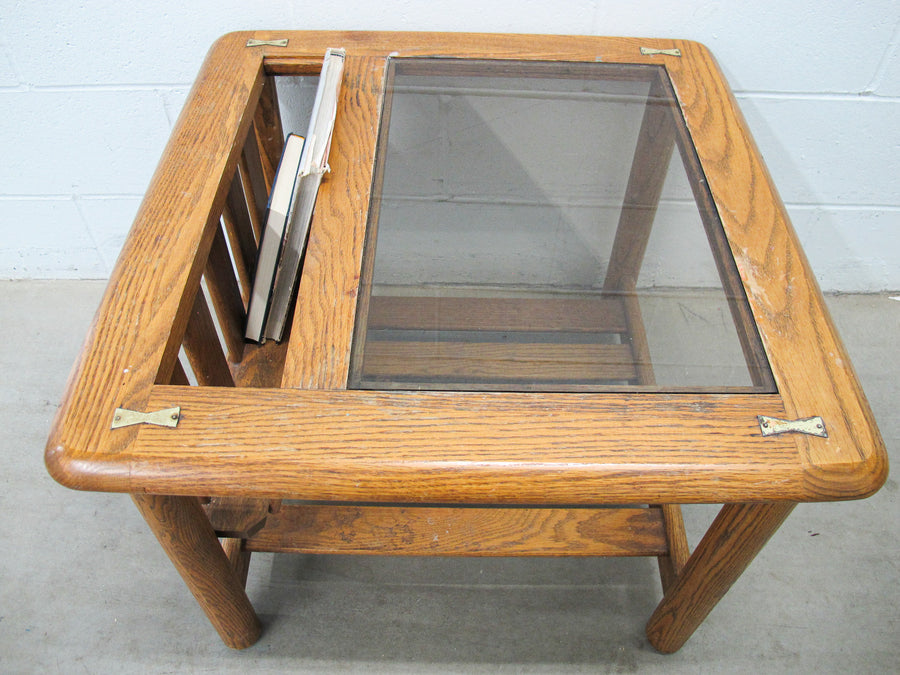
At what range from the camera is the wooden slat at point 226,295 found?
94 centimetres

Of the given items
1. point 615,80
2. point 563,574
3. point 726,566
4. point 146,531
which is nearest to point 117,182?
point 146,531

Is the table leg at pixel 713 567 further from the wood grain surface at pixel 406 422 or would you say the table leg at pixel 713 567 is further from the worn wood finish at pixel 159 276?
the worn wood finish at pixel 159 276

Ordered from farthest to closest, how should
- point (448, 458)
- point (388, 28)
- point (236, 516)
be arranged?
point (388, 28) → point (236, 516) → point (448, 458)

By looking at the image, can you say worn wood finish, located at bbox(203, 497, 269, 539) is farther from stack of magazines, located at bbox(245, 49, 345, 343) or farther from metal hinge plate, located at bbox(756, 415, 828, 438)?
metal hinge plate, located at bbox(756, 415, 828, 438)

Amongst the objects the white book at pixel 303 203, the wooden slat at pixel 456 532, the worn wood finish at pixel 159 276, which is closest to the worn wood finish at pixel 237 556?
the wooden slat at pixel 456 532

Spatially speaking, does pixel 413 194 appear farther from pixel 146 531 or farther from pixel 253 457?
pixel 146 531

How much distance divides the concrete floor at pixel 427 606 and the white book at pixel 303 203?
21.0 inches

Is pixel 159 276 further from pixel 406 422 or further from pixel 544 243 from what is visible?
pixel 544 243

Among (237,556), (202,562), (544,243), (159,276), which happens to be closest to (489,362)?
(544,243)

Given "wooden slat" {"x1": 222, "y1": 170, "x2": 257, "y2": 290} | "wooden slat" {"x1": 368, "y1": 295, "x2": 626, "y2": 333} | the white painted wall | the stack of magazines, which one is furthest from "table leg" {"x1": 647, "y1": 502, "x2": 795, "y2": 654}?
the white painted wall

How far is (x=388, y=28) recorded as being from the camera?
1.16 m

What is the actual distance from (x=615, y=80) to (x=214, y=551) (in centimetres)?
86

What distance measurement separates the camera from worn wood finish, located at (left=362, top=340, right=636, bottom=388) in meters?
0.66

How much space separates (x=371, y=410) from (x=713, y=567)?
550 mm
